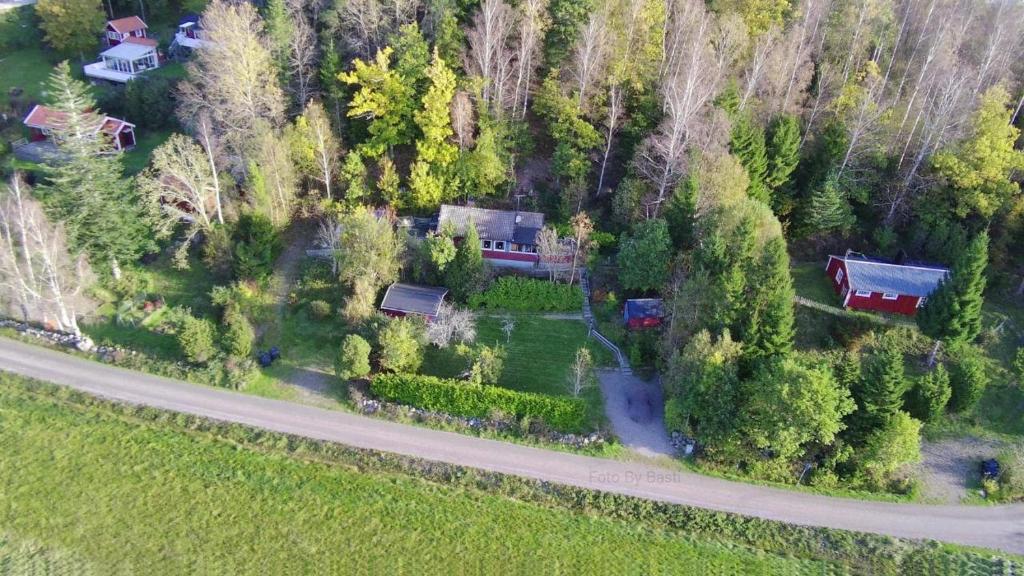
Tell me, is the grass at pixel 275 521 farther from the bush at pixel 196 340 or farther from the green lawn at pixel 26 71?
the green lawn at pixel 26 71

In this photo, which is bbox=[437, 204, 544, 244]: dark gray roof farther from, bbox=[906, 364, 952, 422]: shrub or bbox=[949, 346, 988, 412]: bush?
bbox=[949, 346, 988, 412]: bush

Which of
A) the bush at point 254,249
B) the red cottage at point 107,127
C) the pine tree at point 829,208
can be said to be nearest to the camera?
the bush at point 254,249

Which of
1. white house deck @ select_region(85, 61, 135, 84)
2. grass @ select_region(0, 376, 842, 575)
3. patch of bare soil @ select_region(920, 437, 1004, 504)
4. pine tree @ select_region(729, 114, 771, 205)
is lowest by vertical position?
grass @ select_region(0, 376, 842, 575)

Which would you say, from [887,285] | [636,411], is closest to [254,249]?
[636,411]

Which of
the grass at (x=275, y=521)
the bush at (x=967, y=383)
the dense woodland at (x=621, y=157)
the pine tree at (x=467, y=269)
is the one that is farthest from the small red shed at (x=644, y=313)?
the bush at (x=967, y=383)

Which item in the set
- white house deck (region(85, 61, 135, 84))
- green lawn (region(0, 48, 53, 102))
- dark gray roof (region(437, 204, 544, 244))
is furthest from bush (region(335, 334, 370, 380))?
green lawn (region(0, 48, 53, 102))

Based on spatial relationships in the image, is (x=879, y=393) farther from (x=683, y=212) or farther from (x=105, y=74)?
(x=105, y=74)
